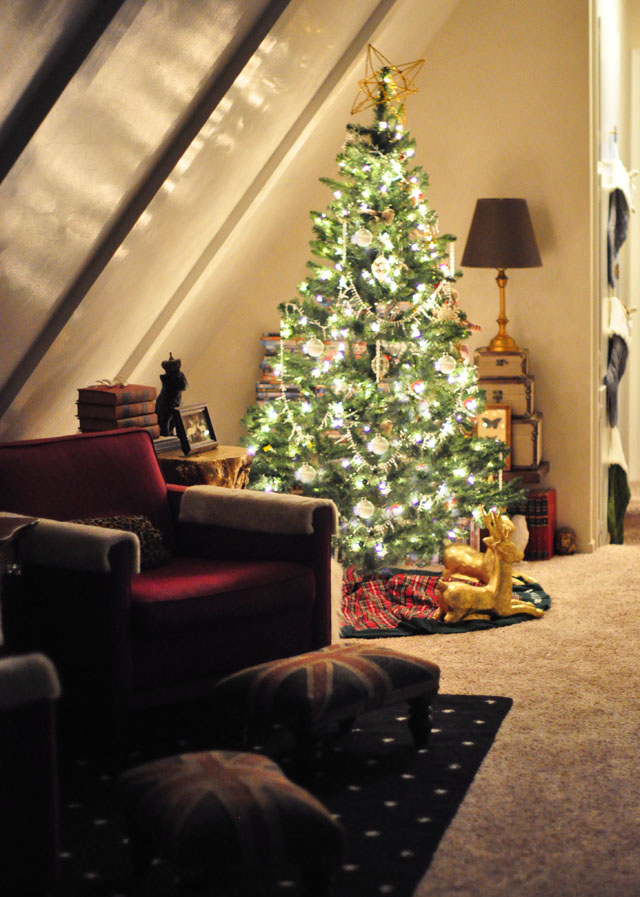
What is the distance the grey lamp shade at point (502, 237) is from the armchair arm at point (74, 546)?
2.62 m

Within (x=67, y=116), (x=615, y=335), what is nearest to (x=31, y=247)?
(x=67, y=116)

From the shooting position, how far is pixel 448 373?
419 centimetres

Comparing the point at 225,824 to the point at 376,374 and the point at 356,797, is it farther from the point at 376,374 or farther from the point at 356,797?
the point at 376,374

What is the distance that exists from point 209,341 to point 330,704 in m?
3.27

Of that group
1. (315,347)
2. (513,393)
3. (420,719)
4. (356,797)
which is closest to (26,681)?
(356,797)

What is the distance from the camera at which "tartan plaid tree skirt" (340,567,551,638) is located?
393 cm

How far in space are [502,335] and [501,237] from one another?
0.46 meters

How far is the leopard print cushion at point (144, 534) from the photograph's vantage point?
3.11 m

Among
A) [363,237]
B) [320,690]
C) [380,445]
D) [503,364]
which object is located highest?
[363,237]

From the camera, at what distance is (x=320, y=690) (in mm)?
2525

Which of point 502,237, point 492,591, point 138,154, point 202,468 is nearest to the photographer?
point 138,154

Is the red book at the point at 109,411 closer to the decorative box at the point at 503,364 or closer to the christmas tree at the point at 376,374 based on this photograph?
the christmas tree at the point at 376,374

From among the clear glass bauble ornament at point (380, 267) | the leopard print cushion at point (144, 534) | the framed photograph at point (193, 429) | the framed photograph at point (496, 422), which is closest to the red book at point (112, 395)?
the framed photograph at point (193, 429)

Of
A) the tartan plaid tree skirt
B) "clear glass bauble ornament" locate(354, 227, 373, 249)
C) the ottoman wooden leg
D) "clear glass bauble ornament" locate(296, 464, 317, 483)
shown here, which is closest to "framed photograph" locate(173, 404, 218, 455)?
"clear glass bauble ornament" locate(296, 464, 317, 483)
